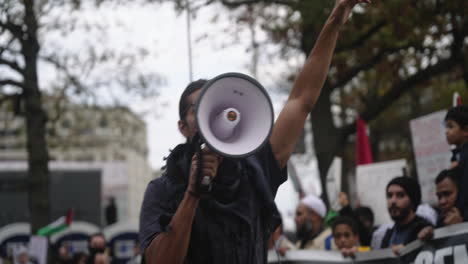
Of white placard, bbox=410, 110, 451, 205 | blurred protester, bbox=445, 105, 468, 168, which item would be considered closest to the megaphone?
blurred protester, bbox=445, 105, 468, 168

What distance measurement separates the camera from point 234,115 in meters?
2.13

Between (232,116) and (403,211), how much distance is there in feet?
10.5

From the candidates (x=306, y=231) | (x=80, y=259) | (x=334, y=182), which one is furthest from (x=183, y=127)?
(x=334, y=182)

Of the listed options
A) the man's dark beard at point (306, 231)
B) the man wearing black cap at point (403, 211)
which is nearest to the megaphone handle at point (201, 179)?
the man wearing black cap at point (403, 211)

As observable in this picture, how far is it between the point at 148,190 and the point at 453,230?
2718 millimetres

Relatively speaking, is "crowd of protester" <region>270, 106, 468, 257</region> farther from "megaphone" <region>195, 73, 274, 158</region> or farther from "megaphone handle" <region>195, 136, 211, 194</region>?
"megaphone handle" <region>195, 136, 211, 194</region>

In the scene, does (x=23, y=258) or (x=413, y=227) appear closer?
(x=413, y=227)

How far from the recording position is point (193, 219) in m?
2.15

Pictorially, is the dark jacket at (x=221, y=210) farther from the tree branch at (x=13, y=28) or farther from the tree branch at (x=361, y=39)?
the tree branch at (x=13, y=28)

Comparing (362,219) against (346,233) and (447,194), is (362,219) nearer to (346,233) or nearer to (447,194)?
(346,233)

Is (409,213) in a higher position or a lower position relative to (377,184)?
lower

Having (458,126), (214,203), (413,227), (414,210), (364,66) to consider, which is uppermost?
(364,66)

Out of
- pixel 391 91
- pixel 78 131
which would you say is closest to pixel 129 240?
pixel 78 131

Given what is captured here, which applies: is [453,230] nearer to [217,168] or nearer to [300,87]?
[300,87]
